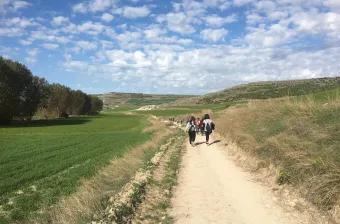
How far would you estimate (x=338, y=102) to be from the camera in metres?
11.8

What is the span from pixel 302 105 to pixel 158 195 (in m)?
7.43

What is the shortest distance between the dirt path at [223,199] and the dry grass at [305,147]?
3.05 feet

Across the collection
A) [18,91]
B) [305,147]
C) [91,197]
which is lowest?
[91,197]

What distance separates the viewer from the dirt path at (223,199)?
7469 millimetres

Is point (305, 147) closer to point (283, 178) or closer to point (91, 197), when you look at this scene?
point (283, 178)

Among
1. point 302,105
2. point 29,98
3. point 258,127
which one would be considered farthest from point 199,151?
point 29,98

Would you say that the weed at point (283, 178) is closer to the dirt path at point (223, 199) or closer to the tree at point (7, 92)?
the dirt path at point (223, 199)

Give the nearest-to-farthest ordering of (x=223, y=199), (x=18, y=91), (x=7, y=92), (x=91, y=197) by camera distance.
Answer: (x=223, y=199) < (x=91, y=197) < (x=7, y=92) < (x=18, y=91)

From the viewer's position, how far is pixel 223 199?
8.95 metres

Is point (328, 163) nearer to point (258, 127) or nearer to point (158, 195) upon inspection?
point (158, 195)

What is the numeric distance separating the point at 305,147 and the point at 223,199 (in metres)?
3.14

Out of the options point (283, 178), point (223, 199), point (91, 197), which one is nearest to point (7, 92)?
point (91, 197)

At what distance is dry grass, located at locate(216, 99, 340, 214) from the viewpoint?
7684mm

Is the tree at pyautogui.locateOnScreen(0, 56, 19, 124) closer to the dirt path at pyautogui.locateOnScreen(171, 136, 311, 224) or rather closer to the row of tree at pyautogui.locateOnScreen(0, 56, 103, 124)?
the row of tree at pyautogui.locateOnScreen(0, 56, 103, 124)
